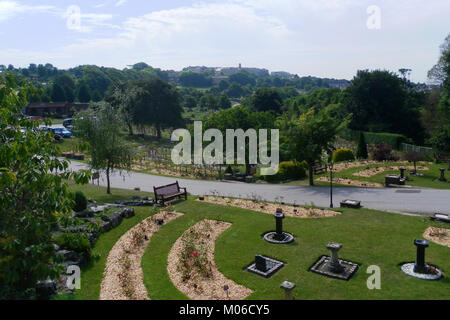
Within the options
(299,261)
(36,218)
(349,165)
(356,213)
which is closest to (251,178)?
(349,165)

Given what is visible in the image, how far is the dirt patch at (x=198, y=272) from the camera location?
973 cm

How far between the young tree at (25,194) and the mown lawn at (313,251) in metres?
3.86

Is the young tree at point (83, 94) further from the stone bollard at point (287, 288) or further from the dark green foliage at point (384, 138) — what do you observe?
the stone bollard at point (287, 288)

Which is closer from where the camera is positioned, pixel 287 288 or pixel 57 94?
pixel 287 288

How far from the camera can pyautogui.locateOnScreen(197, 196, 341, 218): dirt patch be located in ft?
55.3

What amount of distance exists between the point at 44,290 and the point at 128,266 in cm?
280

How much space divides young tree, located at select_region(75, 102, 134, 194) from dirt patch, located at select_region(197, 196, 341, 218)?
664 centimetres

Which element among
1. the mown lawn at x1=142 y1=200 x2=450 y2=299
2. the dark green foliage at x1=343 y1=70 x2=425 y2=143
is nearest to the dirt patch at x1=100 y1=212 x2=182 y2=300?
the mown lawn at x1=142 y1=200 x2=450 y2=299

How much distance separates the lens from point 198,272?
10922mm

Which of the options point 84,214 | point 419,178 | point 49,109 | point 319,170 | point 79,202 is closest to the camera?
point 84,214

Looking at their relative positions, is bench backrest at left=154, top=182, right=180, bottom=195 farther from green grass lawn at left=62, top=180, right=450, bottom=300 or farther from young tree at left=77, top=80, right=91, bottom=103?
young tree at left=77, top=80, right=91, bottom=103

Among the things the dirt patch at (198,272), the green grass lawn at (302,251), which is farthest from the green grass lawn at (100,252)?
the dirt patch at (198,272)

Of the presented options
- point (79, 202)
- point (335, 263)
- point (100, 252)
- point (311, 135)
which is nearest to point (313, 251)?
point (335, 263)

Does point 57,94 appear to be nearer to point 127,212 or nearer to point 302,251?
point 127,212
